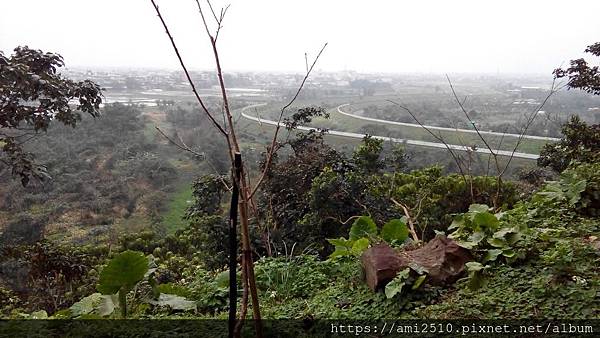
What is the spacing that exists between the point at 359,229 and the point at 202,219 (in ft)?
9.70

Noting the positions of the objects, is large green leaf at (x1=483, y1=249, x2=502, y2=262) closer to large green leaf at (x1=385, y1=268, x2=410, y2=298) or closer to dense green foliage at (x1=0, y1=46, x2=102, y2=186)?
large green leaf at (x1=385, y1=268, x2=410, y2=298)

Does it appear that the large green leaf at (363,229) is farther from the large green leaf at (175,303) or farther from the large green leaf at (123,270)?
the large green leaf at (123,270)

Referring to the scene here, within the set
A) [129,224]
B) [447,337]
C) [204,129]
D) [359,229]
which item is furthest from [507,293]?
[204,129]

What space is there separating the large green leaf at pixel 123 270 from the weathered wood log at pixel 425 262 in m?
1.14

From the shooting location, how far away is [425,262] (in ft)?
7.46

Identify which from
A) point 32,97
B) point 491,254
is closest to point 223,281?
point 491,254

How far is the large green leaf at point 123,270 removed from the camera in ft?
7.18

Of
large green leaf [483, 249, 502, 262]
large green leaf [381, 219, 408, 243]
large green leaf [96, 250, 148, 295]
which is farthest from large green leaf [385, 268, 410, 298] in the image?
large green leaf [96, 250, 148, 295]

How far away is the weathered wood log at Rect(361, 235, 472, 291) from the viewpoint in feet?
7.16

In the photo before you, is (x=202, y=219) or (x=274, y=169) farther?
(x=274, y=169)

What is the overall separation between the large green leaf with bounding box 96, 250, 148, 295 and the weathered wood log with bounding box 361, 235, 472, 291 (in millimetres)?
1145

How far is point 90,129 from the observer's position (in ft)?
47.1

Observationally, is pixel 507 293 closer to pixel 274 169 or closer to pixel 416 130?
pixel 274 169

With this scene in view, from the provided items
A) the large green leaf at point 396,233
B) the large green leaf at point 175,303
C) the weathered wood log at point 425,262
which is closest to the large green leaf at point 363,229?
the large green leaf at point 396,233
